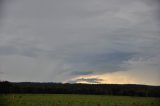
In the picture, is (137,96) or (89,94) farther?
(89,94)

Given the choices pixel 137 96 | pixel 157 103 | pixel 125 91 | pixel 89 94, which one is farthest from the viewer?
pixel 89 94

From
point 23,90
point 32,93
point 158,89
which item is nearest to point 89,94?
point 32,93

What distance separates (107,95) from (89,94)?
254 cm

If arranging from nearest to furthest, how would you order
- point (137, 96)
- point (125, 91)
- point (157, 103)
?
point (157, 103) < point (137, 96) < point (125, 91)

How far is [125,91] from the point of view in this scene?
32219 mm

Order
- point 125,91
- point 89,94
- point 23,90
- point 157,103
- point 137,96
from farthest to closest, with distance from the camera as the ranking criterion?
point 89,94, point 125,91, point 23,90, point 137,96, point 157,103

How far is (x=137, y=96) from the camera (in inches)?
1065

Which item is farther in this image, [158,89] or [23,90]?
[23,90]

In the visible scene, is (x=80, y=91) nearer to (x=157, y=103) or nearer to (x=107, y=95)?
(x=107, y=95)

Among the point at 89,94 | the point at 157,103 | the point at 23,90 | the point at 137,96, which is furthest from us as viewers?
the point at 89,94

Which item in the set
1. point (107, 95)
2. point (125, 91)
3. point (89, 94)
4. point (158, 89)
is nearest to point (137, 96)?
point (125, 91)

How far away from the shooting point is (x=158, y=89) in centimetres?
814

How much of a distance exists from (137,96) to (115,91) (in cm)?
721

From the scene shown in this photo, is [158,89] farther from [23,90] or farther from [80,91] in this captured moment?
[80,91]
